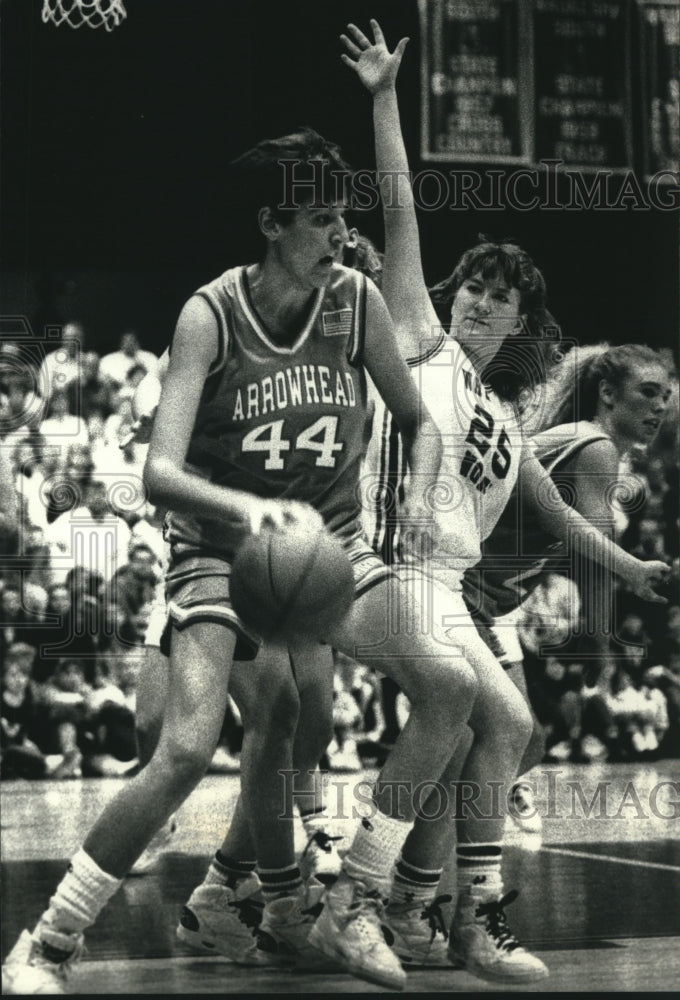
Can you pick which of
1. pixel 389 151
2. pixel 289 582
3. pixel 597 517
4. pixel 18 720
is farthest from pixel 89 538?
pixel 597 517

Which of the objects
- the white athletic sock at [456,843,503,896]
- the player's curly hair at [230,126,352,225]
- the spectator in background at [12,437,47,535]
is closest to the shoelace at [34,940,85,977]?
the white athletic sock at [456,843,503,896]

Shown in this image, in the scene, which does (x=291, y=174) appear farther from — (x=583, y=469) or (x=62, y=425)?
(x=583, y=469)

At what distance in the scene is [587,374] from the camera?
5.18 m

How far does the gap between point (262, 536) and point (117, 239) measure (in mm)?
1176

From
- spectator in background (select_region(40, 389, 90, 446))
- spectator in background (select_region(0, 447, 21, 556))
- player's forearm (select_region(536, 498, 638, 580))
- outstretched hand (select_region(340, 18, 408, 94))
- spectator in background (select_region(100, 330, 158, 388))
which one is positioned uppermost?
outstretched hand (select_region(340, 18, 408, 94))

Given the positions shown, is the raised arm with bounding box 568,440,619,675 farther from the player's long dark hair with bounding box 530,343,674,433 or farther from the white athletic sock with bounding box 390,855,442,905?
the white athletic sock with bounding box 390,855,442,905

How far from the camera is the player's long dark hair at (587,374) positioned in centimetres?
516

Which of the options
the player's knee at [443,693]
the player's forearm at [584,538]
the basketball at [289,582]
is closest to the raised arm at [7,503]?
the basketball at [289,582]

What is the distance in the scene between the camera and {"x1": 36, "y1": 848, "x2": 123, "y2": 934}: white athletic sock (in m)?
4.57

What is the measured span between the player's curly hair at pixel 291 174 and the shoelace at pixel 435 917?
7.57 feet

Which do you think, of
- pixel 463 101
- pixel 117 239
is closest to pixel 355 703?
pixel 117 239

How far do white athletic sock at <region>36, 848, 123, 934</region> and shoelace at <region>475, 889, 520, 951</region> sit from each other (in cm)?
120

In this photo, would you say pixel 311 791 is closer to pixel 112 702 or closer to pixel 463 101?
pixel 112 702

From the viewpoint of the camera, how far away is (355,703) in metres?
4.91
